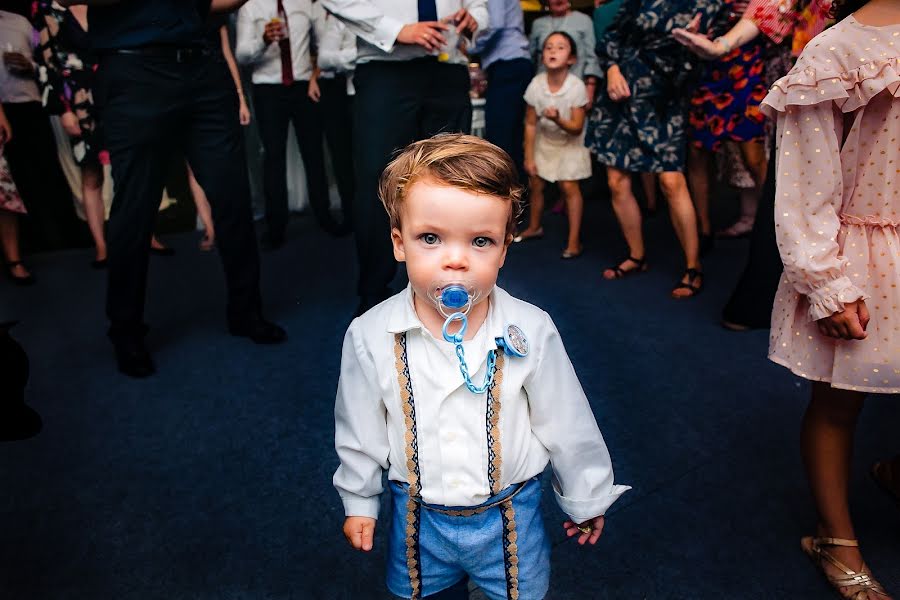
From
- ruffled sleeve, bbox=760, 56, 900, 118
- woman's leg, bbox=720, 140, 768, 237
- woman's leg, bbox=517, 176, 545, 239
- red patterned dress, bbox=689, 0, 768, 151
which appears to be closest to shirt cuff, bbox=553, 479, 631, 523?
ruffled sleeve, bbox=760, 56, 900, 118

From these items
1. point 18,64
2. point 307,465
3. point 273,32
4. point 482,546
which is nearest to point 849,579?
point 482,546

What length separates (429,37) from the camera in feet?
7.07

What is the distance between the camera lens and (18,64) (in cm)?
335

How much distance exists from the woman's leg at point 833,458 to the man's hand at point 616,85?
5.79 feet

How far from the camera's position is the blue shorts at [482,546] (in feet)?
3.20

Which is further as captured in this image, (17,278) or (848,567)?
(17,278)

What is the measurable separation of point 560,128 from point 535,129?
15 centimetres

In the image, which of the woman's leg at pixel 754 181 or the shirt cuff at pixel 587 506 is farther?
the woman's leg at pixel 754 181

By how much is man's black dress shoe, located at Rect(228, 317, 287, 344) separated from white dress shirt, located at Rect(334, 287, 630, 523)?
1.65m

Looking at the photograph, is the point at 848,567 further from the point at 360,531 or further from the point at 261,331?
the point at 261,331

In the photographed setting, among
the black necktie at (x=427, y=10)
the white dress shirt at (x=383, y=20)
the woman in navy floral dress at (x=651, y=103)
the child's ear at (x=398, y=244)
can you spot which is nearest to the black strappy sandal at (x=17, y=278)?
the white dress shirt at (x=383, y=20)

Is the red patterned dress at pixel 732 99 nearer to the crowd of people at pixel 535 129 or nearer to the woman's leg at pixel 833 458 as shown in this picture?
the crowd of people at pixel 535 129

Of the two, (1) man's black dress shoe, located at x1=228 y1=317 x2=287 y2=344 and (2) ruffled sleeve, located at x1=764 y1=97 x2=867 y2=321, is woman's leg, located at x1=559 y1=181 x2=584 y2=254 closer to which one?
(1) man's black dress shoe, located at x1=228 y1=317 x2=287 y2=344

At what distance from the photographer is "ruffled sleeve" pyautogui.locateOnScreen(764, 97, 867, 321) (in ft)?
3.72
